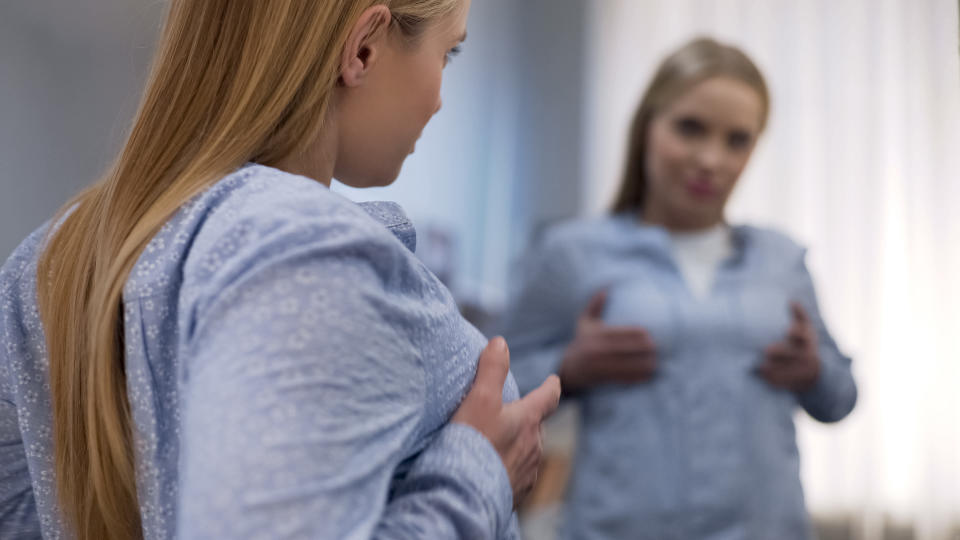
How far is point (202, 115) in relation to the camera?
1.84 feet

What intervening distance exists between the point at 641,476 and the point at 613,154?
192 cm

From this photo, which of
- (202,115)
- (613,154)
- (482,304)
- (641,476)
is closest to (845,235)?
(613,154)

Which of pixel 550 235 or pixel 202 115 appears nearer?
pixel 202 115

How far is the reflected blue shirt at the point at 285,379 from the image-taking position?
0.41 metres

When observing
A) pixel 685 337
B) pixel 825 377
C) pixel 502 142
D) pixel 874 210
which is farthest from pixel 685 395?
pixel 502 142

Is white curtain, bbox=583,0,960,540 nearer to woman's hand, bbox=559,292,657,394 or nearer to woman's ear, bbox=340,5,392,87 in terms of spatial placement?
woman's hand, bbox=559,292,657,394

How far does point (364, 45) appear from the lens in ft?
1.94

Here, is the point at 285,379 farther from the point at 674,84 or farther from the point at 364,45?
the point at 674,84

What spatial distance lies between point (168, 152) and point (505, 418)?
279 millimetres

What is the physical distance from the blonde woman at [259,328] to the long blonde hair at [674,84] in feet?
2.94

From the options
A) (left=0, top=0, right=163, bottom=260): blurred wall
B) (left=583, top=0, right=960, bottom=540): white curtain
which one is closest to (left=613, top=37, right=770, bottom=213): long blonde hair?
(left=0, top=0, right=163, bottom=260): blurred wall

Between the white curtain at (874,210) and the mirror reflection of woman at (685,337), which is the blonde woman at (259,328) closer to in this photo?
the mirror reflection of woman at (685,337)

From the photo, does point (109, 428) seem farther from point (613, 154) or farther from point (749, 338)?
point (613, 154)

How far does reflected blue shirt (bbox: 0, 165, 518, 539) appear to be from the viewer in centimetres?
41
